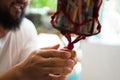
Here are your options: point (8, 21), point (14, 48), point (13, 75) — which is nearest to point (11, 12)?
point (8, 21)

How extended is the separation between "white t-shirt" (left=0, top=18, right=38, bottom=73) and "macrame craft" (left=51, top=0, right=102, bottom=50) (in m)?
0.47

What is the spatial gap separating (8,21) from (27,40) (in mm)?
135

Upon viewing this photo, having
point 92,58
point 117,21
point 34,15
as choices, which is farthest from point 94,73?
point 34,15

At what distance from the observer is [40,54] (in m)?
0.47

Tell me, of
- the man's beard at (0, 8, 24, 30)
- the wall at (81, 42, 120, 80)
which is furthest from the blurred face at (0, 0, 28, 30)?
the wall at (81, 42, 120, 80)

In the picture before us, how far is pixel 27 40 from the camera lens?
3.00 ft

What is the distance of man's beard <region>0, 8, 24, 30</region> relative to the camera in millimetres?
793

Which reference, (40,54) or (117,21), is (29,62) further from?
→ (117,21)

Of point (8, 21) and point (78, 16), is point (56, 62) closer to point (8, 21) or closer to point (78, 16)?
point (78, 16)

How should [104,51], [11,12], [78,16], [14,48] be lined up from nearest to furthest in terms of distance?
[78,16] → [11,12] → [14,48] → [104,51]

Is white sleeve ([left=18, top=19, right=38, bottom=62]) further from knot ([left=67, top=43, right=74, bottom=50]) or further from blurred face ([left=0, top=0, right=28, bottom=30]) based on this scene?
knot ([left=67, top=43, right=74, bottom=50])

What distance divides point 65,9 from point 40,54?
12 centimetres

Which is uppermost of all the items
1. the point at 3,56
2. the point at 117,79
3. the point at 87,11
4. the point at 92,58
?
the point at 87,11

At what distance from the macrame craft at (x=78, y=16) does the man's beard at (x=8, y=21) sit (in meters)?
0.40
